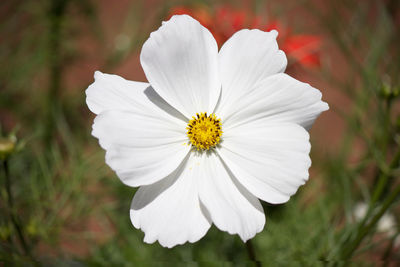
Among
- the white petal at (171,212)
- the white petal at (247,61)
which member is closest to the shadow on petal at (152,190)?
the white petal at (171,212)

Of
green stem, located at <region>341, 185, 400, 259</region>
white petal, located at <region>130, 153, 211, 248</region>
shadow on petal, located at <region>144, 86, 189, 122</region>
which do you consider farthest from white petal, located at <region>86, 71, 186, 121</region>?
green stem, located at <region>341, 185, 400, 259</region>

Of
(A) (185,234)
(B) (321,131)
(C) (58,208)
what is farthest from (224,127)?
(B) (321,131)

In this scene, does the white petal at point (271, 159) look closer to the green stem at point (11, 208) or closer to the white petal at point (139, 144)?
the white petal at point (139, 144)

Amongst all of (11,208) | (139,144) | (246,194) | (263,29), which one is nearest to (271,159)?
(246,194)

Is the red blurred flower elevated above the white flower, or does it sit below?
above

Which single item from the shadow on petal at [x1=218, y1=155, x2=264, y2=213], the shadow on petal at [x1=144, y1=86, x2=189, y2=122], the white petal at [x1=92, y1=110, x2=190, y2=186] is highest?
the shadow on petal at [x1=144, y1=86, x2=189, y2=122]

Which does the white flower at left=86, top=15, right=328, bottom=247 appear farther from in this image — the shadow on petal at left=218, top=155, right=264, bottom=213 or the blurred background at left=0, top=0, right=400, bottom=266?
the blurred background at left=0, top=0, right=400, bottom=266

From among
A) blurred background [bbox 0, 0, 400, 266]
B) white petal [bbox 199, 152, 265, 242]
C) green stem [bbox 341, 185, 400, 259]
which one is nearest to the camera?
white petal [bbox 199, 152, 265, 242]
